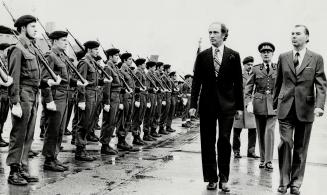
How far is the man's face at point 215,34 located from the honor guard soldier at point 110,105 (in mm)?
3584

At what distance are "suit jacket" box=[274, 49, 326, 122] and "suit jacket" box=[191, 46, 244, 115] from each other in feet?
2.04

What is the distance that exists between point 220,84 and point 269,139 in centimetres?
251

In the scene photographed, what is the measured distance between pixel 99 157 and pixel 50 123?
1851 mm

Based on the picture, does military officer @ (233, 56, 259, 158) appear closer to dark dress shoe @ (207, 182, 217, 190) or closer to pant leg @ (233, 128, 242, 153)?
pant leg @ (233, 128, 242, 153)

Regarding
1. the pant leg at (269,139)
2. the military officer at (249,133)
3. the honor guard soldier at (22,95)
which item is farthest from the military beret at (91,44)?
the pant leg at (269,139)

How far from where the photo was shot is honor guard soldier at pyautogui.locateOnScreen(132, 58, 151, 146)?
1114 cm

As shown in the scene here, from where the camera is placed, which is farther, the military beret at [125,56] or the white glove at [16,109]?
the military beret at [125,56]

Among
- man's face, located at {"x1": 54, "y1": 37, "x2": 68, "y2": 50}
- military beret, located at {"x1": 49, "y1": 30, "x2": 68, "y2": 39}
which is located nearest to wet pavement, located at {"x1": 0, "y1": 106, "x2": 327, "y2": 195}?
man's face, located at {"x1": 54, "y1": 37, "x2": 68, "y2": 50}

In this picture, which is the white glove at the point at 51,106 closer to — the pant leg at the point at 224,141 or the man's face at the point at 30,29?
the man's face at the point at 30,29

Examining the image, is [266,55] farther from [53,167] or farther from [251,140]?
[53,167]

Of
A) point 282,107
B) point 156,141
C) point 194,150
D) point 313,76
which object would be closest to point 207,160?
point 282,107

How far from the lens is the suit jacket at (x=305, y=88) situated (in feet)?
20.1

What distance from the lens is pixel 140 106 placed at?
11.4m

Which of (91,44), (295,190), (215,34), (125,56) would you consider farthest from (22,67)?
(125,56)
